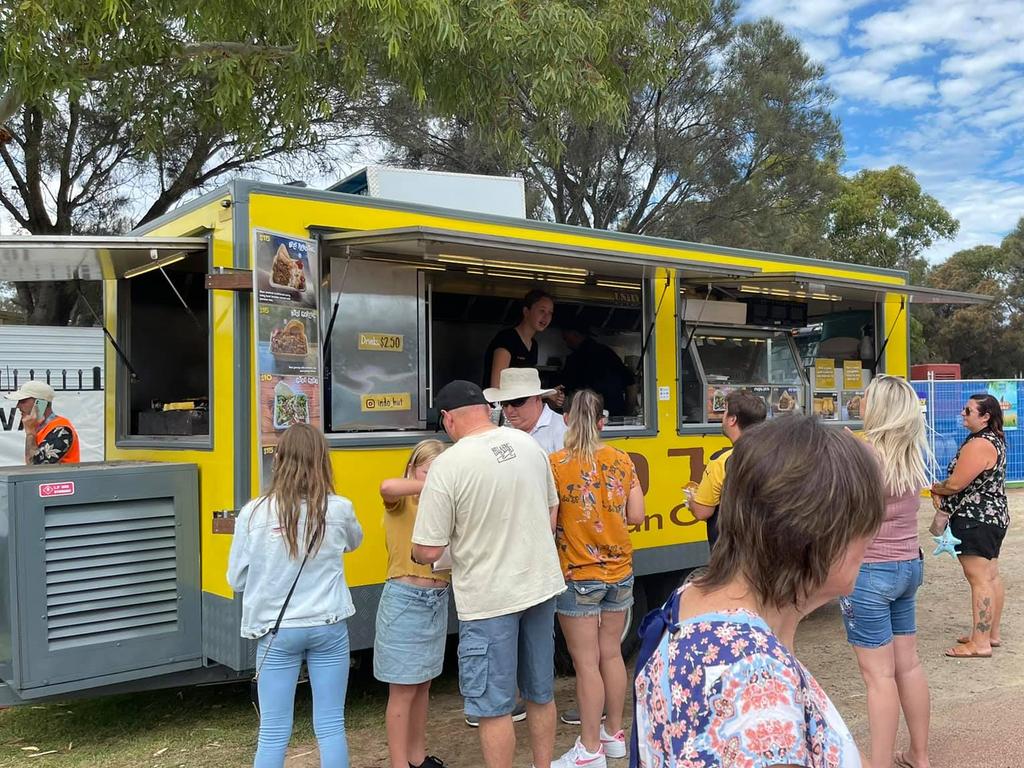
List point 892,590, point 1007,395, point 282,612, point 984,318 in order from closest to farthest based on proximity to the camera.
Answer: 1. point 282,612
2. point 892,590
3. point 1007,395
4. point 984,318

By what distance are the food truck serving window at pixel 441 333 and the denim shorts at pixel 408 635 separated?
110cm

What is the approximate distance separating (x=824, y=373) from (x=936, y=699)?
2.67 metres

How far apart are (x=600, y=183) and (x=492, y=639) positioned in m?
14.2

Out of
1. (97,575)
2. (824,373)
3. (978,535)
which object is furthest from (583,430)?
(824,373)

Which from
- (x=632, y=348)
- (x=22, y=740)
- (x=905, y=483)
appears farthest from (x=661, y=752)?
(x=632, y=348)

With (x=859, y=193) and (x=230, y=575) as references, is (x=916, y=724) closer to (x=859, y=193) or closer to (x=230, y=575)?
(x=230, y=575)

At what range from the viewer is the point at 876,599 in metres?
3.44

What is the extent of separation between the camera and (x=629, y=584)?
13.1ft

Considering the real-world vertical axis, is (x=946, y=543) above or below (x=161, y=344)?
below

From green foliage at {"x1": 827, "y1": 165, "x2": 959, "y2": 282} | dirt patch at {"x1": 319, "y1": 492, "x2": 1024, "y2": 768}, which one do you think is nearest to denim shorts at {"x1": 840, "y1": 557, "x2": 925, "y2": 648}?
dirt patch at {"x1": 319, "y1": 492, "x2": 1024, "y2": 768}

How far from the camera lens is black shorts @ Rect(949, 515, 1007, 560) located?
17.6 ft

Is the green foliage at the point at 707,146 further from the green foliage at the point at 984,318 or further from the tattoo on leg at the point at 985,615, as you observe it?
the green foliage at the point at 984,318

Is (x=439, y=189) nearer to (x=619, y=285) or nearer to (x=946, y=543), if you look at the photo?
(x=619, y=285)

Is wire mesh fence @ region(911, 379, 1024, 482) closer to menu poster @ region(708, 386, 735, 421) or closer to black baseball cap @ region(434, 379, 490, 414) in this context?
menu poster @ region(708, 386, 735, 421)
